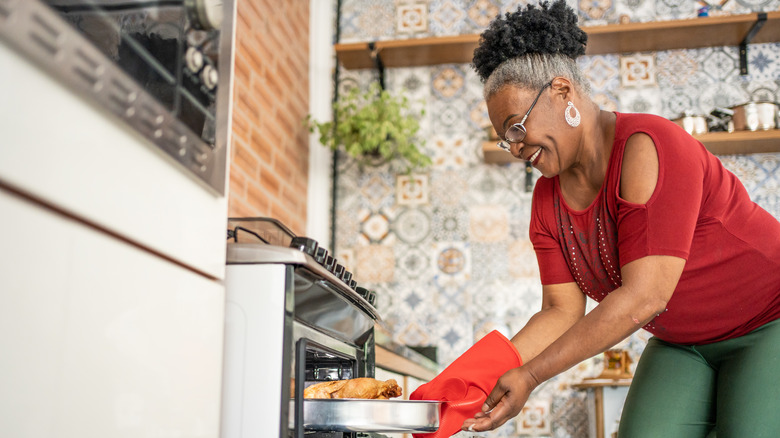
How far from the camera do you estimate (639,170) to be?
1298mm

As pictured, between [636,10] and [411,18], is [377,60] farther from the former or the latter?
[636,10]

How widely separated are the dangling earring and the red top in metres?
0.08

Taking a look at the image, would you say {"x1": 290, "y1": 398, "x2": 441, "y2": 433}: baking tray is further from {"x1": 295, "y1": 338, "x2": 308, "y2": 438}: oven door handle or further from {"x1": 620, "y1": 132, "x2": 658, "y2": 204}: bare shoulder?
{"x1": 620, "y1": 132, "x2": 658, "y2": 204}: bare shoulder

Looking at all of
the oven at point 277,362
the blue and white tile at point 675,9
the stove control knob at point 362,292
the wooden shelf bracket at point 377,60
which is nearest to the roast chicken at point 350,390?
the oven at point 277,362

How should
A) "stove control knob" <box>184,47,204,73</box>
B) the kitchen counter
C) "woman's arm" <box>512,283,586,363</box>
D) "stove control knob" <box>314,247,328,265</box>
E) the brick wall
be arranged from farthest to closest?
the brick wall
the kitchen counter
"woman's arm" <box>512,283,586,363</box>
"stove control knob" <box>314,247,328,265</box>
"stove control knob" <box>184,47,204,73</box>

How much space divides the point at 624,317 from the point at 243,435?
2.22 ft

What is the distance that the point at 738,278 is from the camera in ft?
4.60

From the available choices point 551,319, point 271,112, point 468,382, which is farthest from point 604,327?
point 271,112

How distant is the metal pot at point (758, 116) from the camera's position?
9.89 feet

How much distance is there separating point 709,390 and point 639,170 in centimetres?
52

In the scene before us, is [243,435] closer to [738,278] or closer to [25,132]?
[25,132]

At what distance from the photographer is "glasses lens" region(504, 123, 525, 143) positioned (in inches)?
54.4

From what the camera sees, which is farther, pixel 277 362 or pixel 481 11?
pixel 481 11

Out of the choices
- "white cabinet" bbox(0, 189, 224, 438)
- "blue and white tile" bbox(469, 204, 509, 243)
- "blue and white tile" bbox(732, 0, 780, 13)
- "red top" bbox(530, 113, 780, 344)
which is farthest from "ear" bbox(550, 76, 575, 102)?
"blue and white tile" bbox(732, 0, 780, 13)
